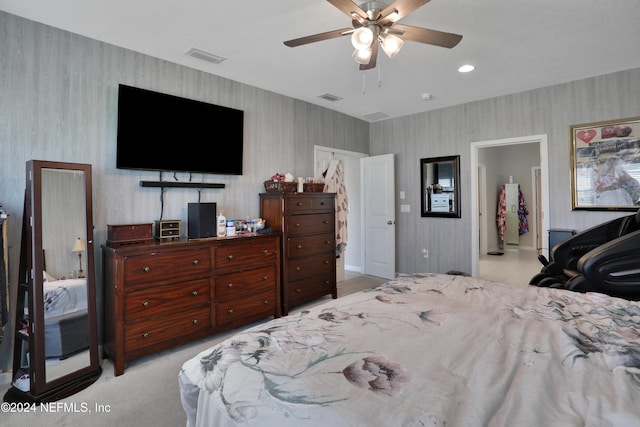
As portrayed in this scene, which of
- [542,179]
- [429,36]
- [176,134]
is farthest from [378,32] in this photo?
[542,179]

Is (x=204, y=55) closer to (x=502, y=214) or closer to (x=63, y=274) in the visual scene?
(x=63, y=274)

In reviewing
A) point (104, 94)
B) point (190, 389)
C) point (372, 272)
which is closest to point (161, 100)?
point (104, 94)

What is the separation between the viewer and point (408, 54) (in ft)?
9.87

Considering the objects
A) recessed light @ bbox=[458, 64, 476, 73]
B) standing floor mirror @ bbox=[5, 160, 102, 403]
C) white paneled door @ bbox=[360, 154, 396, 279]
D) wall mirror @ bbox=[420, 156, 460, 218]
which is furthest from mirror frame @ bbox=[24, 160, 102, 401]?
wall mirror @ bbox=[420, 156, 460, 218]

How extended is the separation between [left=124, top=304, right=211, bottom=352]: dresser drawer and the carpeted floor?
20 centimetres

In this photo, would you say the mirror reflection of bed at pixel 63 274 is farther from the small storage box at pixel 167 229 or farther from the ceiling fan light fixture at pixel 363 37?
the ceiling fan light fixture at pixel 363 37

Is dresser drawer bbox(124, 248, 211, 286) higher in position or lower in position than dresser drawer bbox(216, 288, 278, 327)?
higher

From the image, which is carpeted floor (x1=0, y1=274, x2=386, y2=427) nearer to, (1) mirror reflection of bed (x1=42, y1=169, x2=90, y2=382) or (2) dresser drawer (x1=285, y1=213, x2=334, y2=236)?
(1) mirror reflection of bed (x1=42, y1=169, x2=90, y2=382)

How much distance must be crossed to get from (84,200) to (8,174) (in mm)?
566

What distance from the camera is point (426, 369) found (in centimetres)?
97

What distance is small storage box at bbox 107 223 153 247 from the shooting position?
2588 mm

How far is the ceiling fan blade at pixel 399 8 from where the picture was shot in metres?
1.75

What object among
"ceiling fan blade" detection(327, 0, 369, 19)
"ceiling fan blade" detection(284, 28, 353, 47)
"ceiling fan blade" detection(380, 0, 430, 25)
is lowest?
"ceiling fan blade" detection(284, 28, 353, 47)

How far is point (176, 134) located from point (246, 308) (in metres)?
1.83
